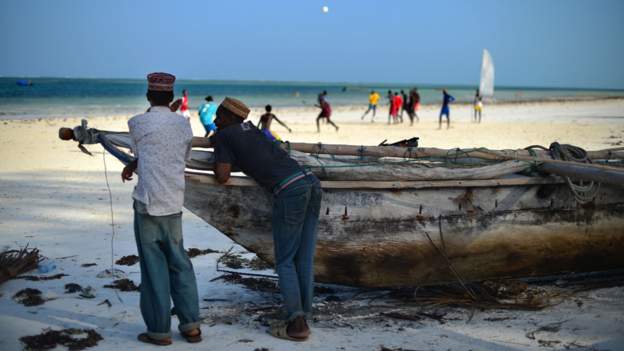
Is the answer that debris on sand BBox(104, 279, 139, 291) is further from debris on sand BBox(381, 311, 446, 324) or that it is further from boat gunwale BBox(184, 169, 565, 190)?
debris on sand BBox(381, 311, 446, 324)

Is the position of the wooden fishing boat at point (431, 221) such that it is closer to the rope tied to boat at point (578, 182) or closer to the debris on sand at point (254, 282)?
the rope tied to boat at point (578, 182)

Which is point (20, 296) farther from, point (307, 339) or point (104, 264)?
point (307, 339)

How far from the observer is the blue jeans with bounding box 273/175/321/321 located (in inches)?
151

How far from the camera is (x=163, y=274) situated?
3701 millimetres

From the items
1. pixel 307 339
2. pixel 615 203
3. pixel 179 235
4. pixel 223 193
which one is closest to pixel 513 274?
pixel 615 203

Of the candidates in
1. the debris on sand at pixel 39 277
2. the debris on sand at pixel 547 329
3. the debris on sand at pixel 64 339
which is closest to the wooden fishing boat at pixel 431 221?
the debris on sand at pixel 547 329

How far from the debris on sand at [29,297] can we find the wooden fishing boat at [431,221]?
1247mm

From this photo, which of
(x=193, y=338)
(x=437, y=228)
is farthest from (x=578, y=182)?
(x=193, y=338)

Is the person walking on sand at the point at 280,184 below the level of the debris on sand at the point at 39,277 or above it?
above

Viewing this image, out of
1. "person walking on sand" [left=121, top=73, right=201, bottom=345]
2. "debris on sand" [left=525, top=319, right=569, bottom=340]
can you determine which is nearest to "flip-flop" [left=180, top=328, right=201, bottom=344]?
"person walking on sand" [left=121, top=73, right=201, bottom=345]

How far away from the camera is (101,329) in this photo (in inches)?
157

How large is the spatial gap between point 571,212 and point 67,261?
412cm

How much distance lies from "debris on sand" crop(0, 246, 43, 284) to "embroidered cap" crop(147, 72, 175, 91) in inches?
85.8

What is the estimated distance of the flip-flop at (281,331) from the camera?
12.6 feet
